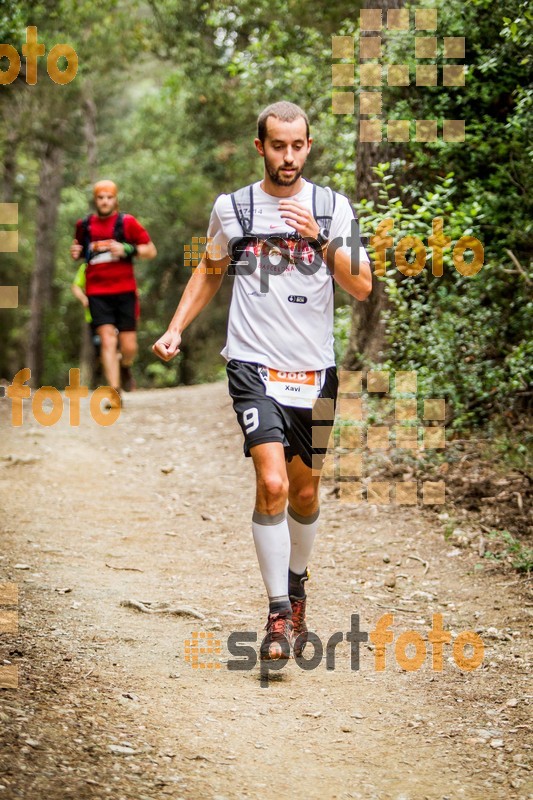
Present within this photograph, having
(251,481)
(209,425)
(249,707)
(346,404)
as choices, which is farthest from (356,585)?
(209,425)

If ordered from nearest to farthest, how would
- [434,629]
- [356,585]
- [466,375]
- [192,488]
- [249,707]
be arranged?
[249,707], [434,629], [356,585], [466,375], [192,488]

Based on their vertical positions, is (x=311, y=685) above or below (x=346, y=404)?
below

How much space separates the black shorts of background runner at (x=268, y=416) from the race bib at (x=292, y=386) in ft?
0.08

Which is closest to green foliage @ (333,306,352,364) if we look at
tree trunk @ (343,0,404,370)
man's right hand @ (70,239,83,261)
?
tree trunk @ (343,0,404,370)

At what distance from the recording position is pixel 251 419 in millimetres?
4223

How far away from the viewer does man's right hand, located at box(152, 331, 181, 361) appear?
170 inches

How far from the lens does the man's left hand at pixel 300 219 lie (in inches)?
160

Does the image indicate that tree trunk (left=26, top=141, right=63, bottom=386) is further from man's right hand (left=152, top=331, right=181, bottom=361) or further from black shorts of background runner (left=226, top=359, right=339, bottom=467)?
black shorts of background runner (left=226, top=359, right=339, bottom=467)

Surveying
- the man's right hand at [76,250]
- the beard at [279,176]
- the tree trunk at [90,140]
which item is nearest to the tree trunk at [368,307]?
the man's right hand at [76,250]

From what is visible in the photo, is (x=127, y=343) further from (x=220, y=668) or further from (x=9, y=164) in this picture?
(x=9, y=164)

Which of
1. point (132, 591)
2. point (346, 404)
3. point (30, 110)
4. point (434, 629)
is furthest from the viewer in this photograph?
point (30, 110)

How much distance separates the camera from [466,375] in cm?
738

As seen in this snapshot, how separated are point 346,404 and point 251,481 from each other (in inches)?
47.3

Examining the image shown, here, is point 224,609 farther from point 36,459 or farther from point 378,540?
point 36,459
